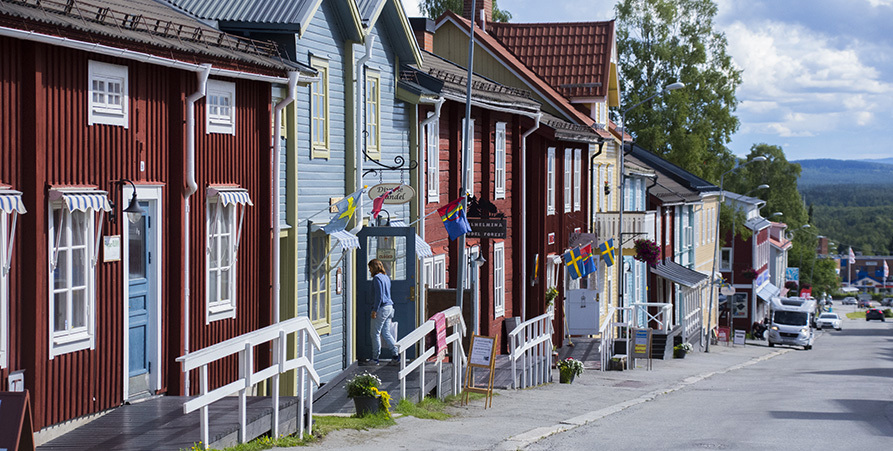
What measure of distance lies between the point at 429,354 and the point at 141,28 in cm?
612

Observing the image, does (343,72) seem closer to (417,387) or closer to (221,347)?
(417,387)

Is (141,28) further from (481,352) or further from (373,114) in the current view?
(481,352)

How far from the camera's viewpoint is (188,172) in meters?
12.3

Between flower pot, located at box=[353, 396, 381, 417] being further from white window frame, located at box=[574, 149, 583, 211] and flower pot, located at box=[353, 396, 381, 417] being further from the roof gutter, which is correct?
white window frame, located at box=[574, 149, 583, 211]

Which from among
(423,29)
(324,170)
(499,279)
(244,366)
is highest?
(423,29)

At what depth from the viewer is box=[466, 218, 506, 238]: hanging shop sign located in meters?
21.9

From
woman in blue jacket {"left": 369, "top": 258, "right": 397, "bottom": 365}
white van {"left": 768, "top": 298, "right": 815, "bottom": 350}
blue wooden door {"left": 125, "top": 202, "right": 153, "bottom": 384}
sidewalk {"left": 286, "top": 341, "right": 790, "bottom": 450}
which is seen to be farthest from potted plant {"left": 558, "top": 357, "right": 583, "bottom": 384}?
white van {"left": 768, "top": 298, "right": 815, "bottom": 350}

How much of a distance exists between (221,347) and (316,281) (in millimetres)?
6583

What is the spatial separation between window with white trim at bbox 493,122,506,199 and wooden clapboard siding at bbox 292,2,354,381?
8801mm

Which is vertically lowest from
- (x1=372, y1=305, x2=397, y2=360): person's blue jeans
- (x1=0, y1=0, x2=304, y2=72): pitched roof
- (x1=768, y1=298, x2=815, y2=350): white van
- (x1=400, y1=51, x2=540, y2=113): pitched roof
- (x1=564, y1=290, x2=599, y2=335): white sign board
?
(x1=768, y1=298, x2=815, y2=350): white van

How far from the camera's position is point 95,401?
35.8ft

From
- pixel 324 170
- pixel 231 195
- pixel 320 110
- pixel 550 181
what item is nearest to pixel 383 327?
pixel 324 170

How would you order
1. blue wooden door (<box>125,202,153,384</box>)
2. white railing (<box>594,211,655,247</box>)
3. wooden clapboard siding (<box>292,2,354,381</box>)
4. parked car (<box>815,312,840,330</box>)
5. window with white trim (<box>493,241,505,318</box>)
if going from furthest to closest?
parked car (<box>815,312,840,330</box>) → white railing (<box>594,211,655,247</box>) → window with white trim (<box>493,241,505,318</box>) → wooden clapboard siding (<box>292,2,354,381</box>) → blue wooden door (<box>125,202,153,384</box>)

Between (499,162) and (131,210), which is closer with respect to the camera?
(131,210)
